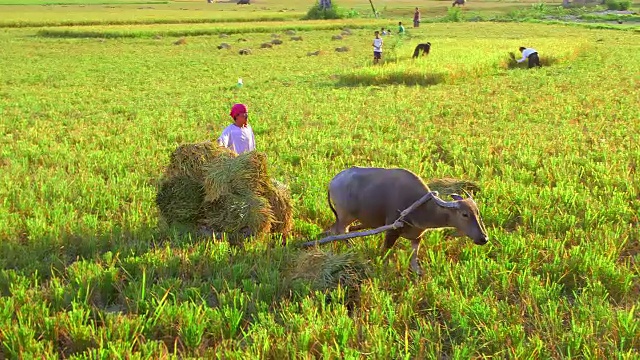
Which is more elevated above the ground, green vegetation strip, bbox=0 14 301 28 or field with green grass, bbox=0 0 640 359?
green vegetation strip, bbox=0 14 301 28

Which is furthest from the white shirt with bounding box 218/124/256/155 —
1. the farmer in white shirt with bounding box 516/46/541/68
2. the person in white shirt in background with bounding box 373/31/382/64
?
the farmer in white shirt with bounding box 516/46/541/68

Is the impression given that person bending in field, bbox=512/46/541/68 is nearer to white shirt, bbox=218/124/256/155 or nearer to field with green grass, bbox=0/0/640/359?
field with green grass, bbox=0/0/640/359

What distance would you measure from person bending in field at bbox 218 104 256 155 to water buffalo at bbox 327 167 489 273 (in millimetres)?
1463

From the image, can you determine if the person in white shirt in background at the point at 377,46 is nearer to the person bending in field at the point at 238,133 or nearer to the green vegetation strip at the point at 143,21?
the person bending in field at the point at 238,133

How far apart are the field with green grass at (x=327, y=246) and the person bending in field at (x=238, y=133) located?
0.98 metres

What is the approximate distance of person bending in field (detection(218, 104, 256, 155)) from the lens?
557 cm

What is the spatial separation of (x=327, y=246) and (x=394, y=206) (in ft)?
2.63

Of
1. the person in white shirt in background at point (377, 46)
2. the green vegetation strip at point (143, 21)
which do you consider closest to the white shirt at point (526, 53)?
the person in white shirt in background at point (377, 46)

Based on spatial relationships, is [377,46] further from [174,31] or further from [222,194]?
[174,31]

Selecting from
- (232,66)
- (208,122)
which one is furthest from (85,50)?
(208,122)

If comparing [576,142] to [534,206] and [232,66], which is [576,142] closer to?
[534,206]

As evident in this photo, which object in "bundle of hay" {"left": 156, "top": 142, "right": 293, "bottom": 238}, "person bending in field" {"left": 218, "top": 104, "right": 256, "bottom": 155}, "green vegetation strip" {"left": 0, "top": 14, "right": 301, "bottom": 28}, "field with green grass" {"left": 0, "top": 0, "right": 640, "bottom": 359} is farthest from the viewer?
"green vegetation strip" {"left": 0, "top": 14, "right": 301, "bottom": 28}

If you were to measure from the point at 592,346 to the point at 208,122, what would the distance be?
9089mm

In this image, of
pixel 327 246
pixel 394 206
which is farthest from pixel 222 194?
pixel 394 206
